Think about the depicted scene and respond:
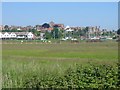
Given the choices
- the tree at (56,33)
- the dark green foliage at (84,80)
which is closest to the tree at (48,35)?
the tree at (56,33)

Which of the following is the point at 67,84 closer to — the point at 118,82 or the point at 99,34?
the point at 118,82

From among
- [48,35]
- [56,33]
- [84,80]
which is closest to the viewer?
[84,80]

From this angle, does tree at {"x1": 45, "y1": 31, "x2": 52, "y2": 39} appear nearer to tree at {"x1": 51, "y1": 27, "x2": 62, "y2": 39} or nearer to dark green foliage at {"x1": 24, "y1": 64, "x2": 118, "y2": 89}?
tree at {"x1": 51, "y1": 27, "x2": 62, "y2": 39}

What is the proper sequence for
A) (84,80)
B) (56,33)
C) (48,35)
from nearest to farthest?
(84,80) < (48,35) < (56,33)

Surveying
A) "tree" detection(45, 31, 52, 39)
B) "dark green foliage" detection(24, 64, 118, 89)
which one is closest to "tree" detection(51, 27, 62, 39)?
"tree" detection(45, 31, 52, 39)

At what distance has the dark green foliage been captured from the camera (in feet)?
28.5

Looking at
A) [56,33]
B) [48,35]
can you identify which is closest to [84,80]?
[48,35]

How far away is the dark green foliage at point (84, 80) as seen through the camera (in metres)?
8.68

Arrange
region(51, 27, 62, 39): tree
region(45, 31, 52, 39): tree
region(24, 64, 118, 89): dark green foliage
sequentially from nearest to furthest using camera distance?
region(24, 64, 118, 89): dark green foliage, region(45, 31, 52, 39): tree, region(51, 27, 62, 39): tree

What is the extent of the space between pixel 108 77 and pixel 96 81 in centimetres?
38

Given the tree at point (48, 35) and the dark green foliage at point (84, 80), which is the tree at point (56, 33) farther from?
the dark green foliage at point (84, 80)

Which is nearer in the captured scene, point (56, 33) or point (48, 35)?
point (48, 35)

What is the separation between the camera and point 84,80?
880 cm

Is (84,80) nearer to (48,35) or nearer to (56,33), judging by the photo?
(48,35)
